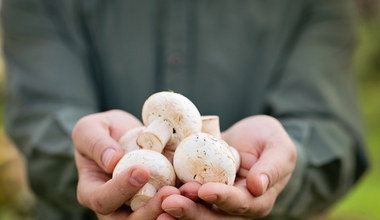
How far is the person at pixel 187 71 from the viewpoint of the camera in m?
1.62

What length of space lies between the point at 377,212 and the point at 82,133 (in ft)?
8.80

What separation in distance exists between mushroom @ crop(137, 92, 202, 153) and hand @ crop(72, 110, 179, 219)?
3.9 inches

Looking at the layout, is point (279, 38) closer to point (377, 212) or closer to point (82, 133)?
point (82, 133)

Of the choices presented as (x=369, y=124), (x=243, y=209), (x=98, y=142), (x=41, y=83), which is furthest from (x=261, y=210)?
(x=369, y=124)

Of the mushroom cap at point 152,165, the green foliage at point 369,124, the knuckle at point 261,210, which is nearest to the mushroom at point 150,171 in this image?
the mushroom cap at point 152,165

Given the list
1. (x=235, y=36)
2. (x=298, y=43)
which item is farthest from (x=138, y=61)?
(x=298, y=43)

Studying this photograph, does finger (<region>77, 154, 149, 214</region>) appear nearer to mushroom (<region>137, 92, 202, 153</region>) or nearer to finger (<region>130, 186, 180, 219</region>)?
finger (<region>130, 186, 180, 219</region>)

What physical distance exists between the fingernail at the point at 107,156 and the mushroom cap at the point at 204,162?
0.52 ft

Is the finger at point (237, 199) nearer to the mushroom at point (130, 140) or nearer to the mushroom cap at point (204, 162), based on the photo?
the mushroom cap at point (204, 162)

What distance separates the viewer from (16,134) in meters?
1.73

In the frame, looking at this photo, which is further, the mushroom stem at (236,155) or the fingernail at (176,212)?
the mushroom stem at (236,155)

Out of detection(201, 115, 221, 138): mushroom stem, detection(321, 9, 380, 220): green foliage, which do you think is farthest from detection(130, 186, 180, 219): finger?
detection(321, 9, 380, 220): green foliage

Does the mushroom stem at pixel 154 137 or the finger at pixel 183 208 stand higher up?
the mushroom stem at pixel 154 137

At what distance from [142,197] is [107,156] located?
0.13 m
